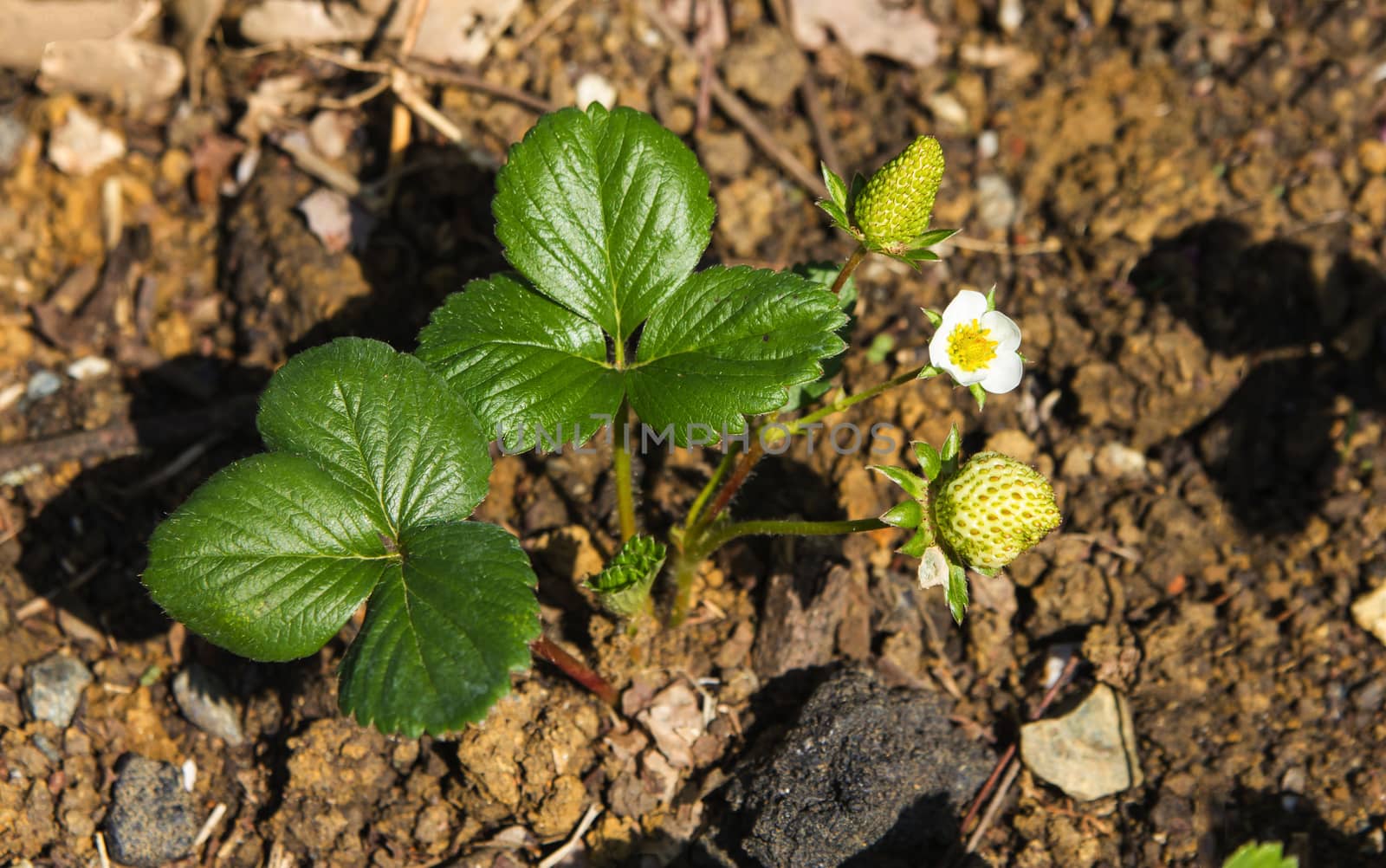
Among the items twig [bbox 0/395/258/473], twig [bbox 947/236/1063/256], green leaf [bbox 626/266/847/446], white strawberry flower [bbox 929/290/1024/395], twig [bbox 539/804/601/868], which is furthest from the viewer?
twig [bbox 947/236/1063/256]

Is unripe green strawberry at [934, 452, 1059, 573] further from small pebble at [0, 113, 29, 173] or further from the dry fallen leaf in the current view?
small pebble at [0, 113, 29, 173]

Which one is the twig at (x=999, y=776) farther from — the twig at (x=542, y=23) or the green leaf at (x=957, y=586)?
the twig at (x=542, y=23)

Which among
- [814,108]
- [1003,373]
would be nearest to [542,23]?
[814,108]

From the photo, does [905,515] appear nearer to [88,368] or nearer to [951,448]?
[951,448]

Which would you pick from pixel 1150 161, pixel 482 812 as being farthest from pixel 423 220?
pixel 1150 161

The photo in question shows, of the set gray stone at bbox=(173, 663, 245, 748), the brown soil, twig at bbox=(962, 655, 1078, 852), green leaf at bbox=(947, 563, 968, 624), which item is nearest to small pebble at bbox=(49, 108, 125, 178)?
the brown soil

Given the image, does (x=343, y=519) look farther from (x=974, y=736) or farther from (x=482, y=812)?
(x=974, y=736)

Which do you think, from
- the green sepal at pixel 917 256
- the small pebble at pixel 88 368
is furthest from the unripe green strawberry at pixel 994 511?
the small pebble at pixel 88 368
